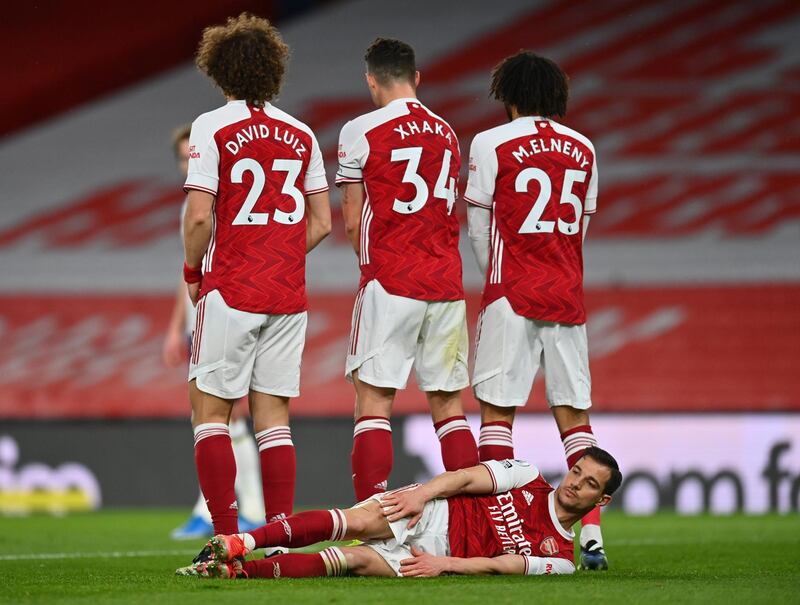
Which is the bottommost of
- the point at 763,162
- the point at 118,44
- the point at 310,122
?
the point at 763,162

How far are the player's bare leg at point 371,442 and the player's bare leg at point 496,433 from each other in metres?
0.43

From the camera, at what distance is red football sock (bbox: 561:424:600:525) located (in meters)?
5.27

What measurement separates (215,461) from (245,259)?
75 centimetres

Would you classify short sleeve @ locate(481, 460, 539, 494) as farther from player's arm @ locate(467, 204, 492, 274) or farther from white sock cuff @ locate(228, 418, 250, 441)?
white sock cuff @ locate(228, 418, 250, 441)

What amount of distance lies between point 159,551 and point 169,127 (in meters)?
8.67

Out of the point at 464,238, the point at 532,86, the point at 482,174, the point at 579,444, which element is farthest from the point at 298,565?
the point at 464,238

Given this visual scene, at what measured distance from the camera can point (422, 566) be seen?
457cm

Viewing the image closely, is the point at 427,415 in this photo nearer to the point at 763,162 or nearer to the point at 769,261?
the point at 769,261

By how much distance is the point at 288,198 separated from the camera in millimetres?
5020

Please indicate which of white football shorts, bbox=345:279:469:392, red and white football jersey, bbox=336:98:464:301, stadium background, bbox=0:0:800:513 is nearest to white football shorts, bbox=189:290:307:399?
white football shorts, bbox=345:279:469:392

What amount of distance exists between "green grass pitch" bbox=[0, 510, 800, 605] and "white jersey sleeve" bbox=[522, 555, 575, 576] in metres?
0.07

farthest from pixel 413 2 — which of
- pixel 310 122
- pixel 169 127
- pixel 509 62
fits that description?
pixel 509 62

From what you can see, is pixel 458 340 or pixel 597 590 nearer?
pixel 597 590

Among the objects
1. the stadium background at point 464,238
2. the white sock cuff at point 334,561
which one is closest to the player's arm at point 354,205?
the white sock cuff at point 334,561
